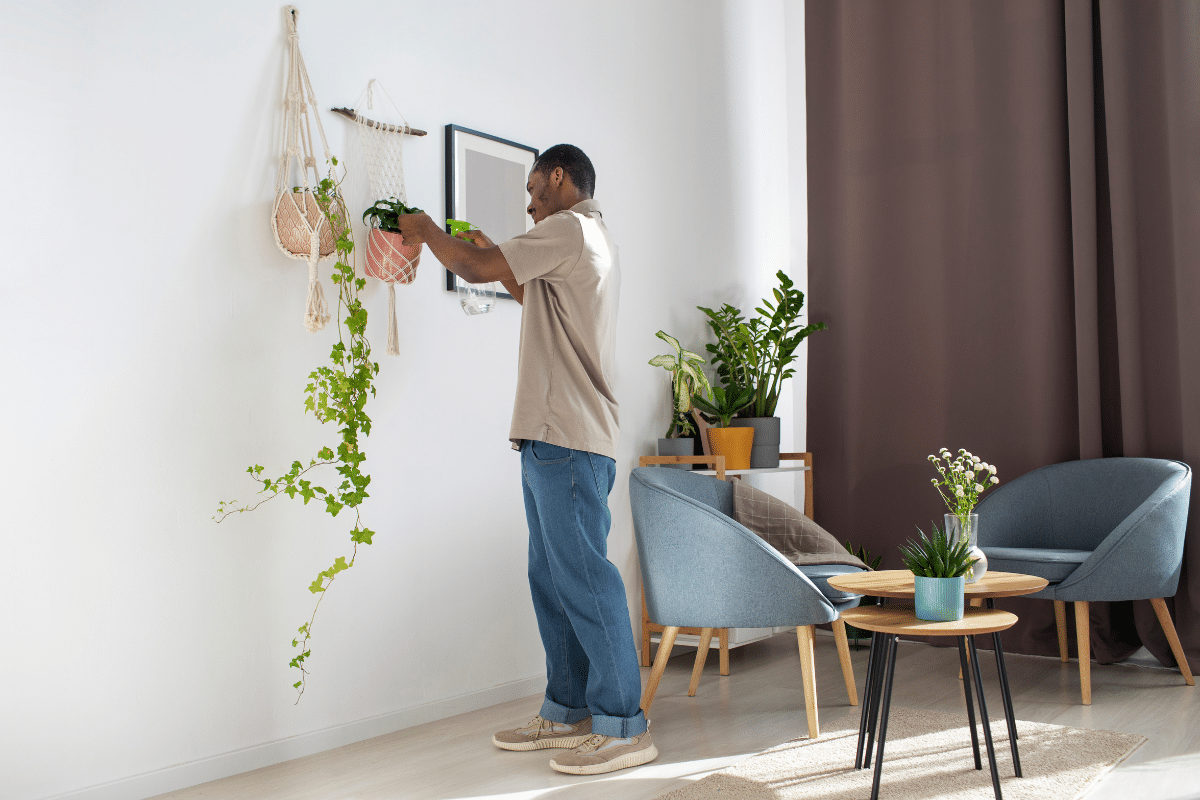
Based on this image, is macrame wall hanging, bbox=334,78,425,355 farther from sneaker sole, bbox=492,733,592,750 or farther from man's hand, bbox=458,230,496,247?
sneaker sole, bbox=492,733,592,750

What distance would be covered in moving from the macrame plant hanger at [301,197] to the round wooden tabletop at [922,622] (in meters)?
1.48

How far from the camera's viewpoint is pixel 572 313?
7.61 feet

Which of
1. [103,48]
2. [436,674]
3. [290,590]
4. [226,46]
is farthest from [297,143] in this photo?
[436,674]

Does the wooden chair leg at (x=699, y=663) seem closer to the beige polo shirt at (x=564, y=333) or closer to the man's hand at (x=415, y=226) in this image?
the beige polo shirt at (x=564, y=333)

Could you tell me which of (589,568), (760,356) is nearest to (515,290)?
(589,568)

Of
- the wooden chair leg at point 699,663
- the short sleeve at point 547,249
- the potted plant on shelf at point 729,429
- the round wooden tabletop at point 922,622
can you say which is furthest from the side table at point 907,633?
the potted plant on shelf at point 729,429

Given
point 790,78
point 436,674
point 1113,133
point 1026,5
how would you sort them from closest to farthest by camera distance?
point 436,674 → point 1113,133 → point 1026,5 → point 790,78

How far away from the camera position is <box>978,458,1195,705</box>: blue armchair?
9.43 ft

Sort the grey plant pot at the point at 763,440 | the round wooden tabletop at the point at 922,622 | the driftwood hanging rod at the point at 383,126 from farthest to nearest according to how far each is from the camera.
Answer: the grey plant pot at the point at 763,440 < the driftwood hanging rod at the point at 383,126 < the round wooden tabletop at the point at 922,622

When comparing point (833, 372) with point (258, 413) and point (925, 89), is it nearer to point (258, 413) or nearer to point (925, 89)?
point (925, 89)

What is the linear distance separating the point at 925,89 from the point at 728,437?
1.64 meters

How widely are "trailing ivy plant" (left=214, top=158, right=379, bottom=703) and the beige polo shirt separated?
41 centimetres

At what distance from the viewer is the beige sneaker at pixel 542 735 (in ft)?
7.98

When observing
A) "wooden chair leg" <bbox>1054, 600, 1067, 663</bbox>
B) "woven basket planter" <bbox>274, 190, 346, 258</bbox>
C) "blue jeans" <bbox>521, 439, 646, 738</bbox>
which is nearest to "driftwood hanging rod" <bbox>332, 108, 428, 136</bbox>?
"woven basket planter" <bbox>274, 190, 346, 258</bbox>
